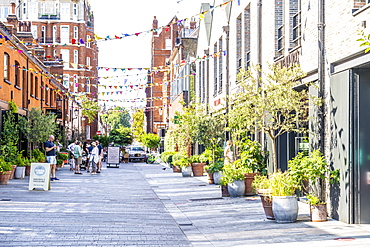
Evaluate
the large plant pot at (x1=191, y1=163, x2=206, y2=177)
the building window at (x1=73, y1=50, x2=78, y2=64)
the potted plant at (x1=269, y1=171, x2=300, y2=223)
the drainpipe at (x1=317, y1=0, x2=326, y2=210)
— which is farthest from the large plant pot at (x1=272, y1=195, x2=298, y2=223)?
the building window at (x1=73, y1=50, x2=78, y2=64)

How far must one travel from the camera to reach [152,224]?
11117 mm

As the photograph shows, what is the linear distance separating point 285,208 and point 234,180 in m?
4.88

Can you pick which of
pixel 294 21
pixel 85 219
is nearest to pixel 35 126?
pixel 294 21

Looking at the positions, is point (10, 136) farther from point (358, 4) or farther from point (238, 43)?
point (358, 4)

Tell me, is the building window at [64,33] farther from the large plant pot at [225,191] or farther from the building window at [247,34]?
the large plant pot at [225,191]

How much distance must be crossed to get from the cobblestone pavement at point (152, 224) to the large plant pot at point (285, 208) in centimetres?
19

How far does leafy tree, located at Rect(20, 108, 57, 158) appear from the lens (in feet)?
90.6

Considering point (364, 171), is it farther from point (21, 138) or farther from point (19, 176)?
point (21, 138)

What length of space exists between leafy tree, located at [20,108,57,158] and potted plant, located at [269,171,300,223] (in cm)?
1912

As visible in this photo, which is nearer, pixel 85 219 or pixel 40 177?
pixel 85 219

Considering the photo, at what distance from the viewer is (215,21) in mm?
27234

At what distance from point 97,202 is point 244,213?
4.57 m

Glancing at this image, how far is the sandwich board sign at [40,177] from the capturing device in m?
17.8

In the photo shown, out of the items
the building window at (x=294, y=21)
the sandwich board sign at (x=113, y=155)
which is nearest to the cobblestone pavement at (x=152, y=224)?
the building window at (x=294, y=21)
